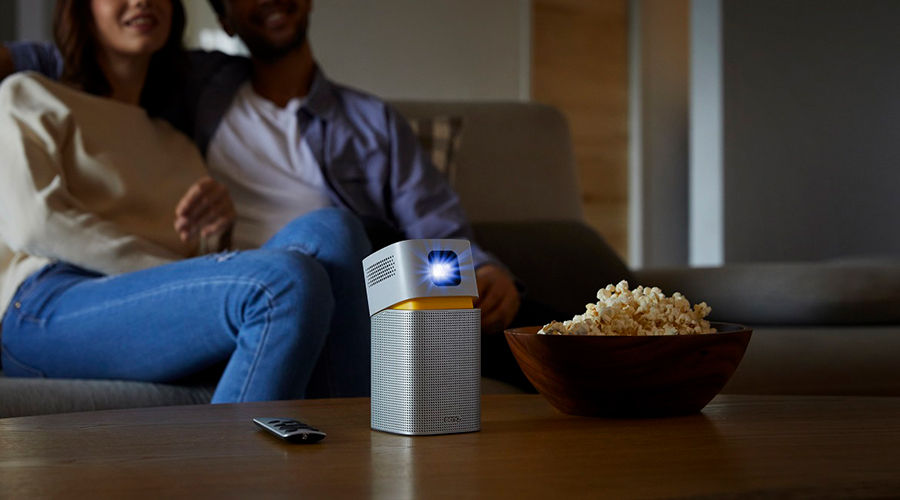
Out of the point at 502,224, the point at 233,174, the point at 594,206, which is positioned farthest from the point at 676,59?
the point at 233,174

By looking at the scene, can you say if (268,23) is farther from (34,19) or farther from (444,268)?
(34,19)

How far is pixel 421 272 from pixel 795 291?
54.4 inches

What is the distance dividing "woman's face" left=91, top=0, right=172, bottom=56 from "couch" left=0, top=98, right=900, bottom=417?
2.07 ft

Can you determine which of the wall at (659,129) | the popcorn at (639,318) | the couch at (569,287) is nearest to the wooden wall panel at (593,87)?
the wall at (659,129)

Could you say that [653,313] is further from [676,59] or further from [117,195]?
[676,59]

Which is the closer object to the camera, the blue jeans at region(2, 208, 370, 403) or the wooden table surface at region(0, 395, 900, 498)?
the wooden table surface at region(0, 395, 900, 498)

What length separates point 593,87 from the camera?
4.72 meters

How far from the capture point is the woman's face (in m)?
1.74

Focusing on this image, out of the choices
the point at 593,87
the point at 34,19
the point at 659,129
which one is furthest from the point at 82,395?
the point at 659,129

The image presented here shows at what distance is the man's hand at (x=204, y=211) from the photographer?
59.3 inches

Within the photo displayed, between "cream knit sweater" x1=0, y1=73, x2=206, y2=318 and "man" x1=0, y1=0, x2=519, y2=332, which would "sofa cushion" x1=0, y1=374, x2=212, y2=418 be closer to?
"cream knit sweater" x1=0, y1=73, x2=206, y2=318

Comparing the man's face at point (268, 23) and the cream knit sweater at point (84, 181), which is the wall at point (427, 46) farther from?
the cream knit sweater at point (84, 181)

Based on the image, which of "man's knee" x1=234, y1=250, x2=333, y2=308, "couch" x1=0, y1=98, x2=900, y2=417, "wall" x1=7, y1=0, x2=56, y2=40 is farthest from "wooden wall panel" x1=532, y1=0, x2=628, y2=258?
"man's knee" x1=234, y1=250, x2=333, y2=308

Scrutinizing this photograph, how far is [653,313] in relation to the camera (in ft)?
2.68
